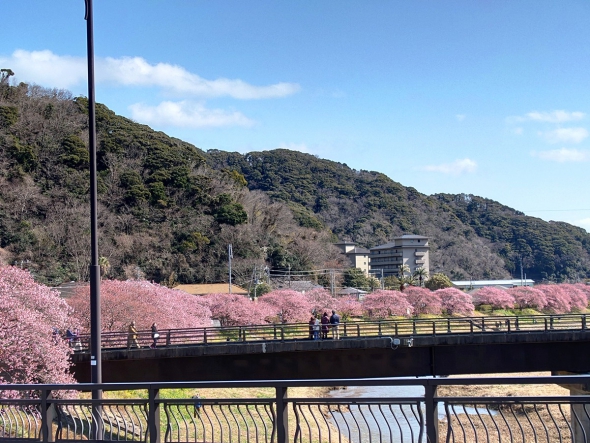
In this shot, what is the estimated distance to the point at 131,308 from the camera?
35312 mm

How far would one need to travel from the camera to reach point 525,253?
15762cm

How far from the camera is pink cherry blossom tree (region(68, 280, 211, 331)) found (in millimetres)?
34438

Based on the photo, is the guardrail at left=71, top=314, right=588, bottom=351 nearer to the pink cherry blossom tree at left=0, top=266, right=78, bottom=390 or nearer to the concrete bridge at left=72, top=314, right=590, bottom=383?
the concrete bridge at left=72, top=314, right=590, bottom=383

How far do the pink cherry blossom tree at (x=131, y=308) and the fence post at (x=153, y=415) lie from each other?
2770cm

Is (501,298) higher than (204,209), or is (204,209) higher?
(204,209)

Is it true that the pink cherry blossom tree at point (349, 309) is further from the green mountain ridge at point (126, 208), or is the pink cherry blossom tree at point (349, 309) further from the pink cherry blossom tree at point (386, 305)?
the green mountain ridge at point (126, 208)

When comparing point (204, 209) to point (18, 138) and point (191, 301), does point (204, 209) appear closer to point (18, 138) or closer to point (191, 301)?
point (18, 138)

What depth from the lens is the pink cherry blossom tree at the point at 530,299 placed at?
3105 inches

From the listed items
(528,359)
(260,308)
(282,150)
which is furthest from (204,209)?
(282,150)

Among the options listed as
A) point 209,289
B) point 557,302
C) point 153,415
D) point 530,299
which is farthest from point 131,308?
point 557,302

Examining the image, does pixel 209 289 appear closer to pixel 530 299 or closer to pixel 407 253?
pixel 530 299

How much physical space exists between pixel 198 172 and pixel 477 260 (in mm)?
80246

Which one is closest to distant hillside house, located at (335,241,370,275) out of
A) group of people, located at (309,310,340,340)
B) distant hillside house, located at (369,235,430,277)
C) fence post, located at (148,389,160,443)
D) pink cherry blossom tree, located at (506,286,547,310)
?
distant hillside house, located at (369,235,430,277)

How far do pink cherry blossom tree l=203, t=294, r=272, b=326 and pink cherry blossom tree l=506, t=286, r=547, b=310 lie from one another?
40723 mm
